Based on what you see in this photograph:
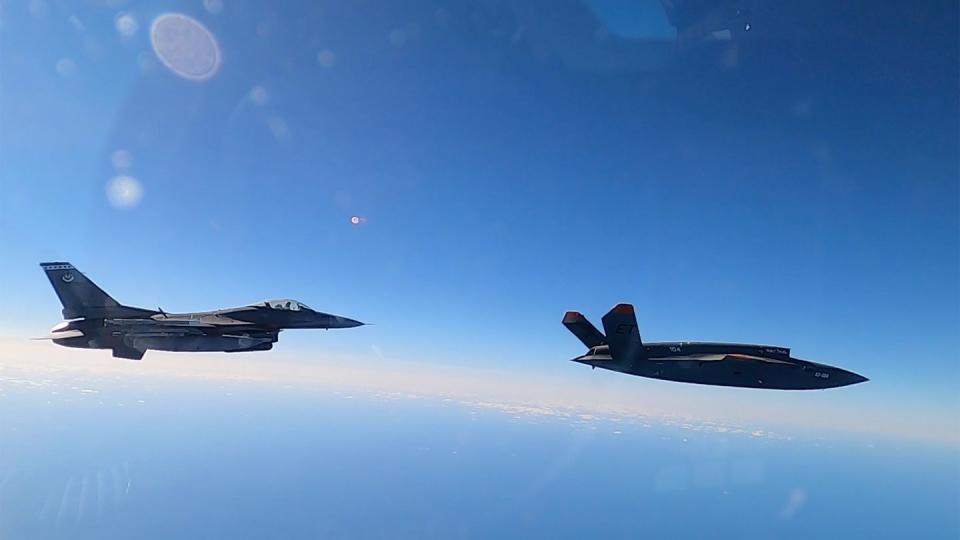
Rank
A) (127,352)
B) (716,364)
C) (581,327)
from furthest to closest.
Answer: (127,352) → (581,327) → (716,364)

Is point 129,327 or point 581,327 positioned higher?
point 581,327

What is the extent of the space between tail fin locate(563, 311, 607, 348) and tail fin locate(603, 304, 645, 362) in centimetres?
161

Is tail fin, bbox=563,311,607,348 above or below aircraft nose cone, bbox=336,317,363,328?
above

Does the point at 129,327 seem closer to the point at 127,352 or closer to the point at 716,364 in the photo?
the point at 127,352

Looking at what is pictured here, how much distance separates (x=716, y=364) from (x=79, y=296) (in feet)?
86.7

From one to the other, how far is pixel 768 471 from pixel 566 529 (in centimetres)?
13659

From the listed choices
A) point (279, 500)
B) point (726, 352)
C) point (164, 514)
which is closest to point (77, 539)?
point (164, 514)

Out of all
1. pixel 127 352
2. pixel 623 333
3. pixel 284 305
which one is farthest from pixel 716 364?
pixel 127 352

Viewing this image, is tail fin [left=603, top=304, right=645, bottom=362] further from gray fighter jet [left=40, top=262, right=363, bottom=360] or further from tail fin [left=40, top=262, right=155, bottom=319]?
tail fin [left=40, top=262, right=155, bottom=319]

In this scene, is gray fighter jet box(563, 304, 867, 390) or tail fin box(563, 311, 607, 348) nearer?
gray fighter jet box(563, 304, 867, 390)

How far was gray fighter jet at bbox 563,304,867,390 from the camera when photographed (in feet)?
49.4

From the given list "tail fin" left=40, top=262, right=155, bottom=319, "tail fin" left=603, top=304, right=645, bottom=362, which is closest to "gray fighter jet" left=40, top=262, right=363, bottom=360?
"tail fin" left=40, top=262, right=155, bottom=319

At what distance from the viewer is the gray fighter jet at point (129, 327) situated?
17312 millimetres

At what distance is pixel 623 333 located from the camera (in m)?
14.9
